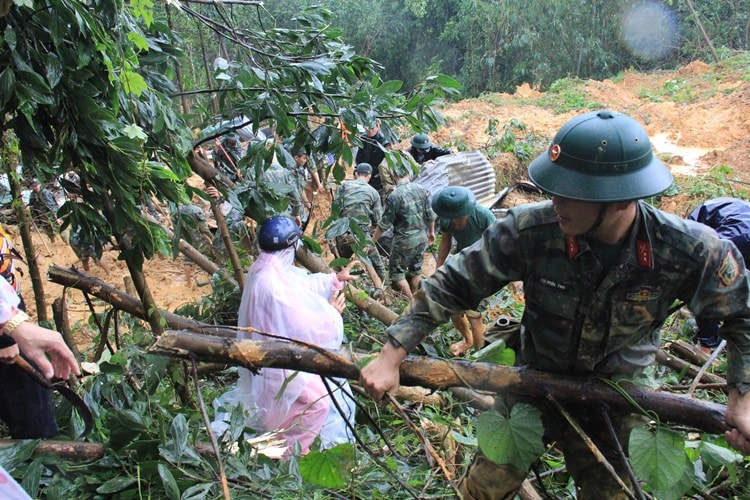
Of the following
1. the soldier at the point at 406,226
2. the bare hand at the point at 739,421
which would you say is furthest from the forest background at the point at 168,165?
the soldier at the point at 406,226

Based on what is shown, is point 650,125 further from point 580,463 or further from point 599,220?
point 599,220

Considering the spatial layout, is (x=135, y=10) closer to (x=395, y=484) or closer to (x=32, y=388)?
(x=32, y=388)

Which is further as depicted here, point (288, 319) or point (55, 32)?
point (288, 319)

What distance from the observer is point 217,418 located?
128 inches

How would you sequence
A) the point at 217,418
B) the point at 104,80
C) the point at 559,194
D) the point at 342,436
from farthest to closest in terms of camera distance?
the point at 342,436, the point at 217,418, the point at 104,80, the point at 559,194

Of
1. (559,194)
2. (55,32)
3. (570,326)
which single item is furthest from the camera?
(570,326)

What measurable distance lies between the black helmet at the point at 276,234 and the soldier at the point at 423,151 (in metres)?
6.98

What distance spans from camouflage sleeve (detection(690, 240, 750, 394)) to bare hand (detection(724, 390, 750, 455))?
0.03 m

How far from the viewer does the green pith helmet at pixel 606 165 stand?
1615 mm

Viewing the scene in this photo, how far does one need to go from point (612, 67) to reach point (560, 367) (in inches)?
1113

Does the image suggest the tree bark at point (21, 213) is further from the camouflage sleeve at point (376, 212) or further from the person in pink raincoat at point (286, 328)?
the camouflage sleeve at point (376, 212)

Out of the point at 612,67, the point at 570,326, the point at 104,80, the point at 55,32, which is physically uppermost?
the point at 55,32

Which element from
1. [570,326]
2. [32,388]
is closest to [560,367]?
[570,326]

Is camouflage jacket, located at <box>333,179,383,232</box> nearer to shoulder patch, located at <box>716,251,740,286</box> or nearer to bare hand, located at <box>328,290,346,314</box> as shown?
bare hand, located at <box>328,290,346,314</box>
